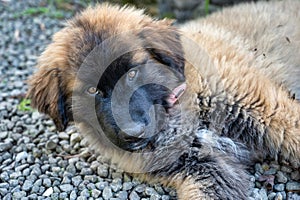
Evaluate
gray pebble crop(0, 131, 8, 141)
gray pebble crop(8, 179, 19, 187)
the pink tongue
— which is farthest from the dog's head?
gray pebble crop(0, 131, 8, 141)

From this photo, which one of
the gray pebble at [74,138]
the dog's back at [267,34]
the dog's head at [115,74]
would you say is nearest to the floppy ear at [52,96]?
the dog's head at [115,74]

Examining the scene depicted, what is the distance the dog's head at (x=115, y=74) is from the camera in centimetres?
264

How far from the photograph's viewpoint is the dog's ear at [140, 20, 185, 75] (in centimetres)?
283

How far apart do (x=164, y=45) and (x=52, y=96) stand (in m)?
0.75

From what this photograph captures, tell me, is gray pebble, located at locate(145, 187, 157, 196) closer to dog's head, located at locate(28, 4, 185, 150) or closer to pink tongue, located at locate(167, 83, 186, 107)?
dog's head, located at locate(28, 4, 185, 150)

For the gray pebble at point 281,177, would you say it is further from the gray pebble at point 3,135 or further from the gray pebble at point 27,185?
the gray pebble at point 3,135

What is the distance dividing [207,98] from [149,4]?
232 centimetres

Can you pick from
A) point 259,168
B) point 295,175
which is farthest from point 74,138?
point 295,175

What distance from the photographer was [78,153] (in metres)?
3.35

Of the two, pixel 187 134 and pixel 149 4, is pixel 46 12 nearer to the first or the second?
pixel 149 4

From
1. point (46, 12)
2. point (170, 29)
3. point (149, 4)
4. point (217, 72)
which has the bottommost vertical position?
point (46, 12)

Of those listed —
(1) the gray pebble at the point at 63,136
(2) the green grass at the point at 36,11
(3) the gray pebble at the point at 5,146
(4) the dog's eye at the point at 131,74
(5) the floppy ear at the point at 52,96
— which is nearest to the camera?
(4) the dog's eye at the point at 131,74

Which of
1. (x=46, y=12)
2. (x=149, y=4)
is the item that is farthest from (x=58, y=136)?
(x=46, y=12)

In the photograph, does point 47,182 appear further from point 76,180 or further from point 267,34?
point 267,34
